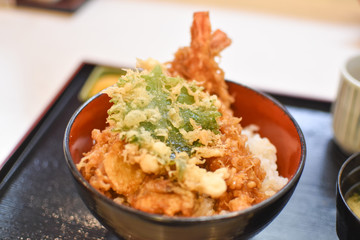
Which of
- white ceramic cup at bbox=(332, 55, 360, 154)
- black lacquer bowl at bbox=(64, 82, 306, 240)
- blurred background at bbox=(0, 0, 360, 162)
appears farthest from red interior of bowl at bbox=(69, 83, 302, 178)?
blurred background at bbox=(0, 0, 360, 162)

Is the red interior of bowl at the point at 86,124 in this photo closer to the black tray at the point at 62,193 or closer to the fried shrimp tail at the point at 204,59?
the black tray at the point at 62,193

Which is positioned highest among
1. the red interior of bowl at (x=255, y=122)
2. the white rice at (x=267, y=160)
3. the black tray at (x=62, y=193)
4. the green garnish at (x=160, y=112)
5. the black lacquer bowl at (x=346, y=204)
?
the green garnish at (x=160, y=112)

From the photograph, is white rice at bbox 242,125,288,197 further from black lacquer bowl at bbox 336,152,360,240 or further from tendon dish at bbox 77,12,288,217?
black lacquer bowl at bbox 336,152,360,240

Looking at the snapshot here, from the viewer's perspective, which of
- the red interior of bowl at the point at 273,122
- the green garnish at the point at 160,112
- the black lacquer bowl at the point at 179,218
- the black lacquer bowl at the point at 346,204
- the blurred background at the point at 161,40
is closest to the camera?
the black lacquer bowl at the point at 179,218

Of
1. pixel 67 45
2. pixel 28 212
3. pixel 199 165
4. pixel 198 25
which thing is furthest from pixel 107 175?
pixel 67 45

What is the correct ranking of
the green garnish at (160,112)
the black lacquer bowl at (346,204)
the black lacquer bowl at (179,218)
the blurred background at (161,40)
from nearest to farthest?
1. the black lacquer bowl at (179,218)
2. the green garnish at (160,112)
3. the black lacquer bowl at (346,204)
4. the blurred background at (161,40)

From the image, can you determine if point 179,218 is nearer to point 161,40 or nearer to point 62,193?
point 62,193

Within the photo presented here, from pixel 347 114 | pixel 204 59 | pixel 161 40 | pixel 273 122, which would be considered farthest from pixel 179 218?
pixel 161 40

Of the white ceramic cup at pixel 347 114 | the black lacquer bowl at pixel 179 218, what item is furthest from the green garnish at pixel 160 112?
the white ceramic cup at pixel 347 114
